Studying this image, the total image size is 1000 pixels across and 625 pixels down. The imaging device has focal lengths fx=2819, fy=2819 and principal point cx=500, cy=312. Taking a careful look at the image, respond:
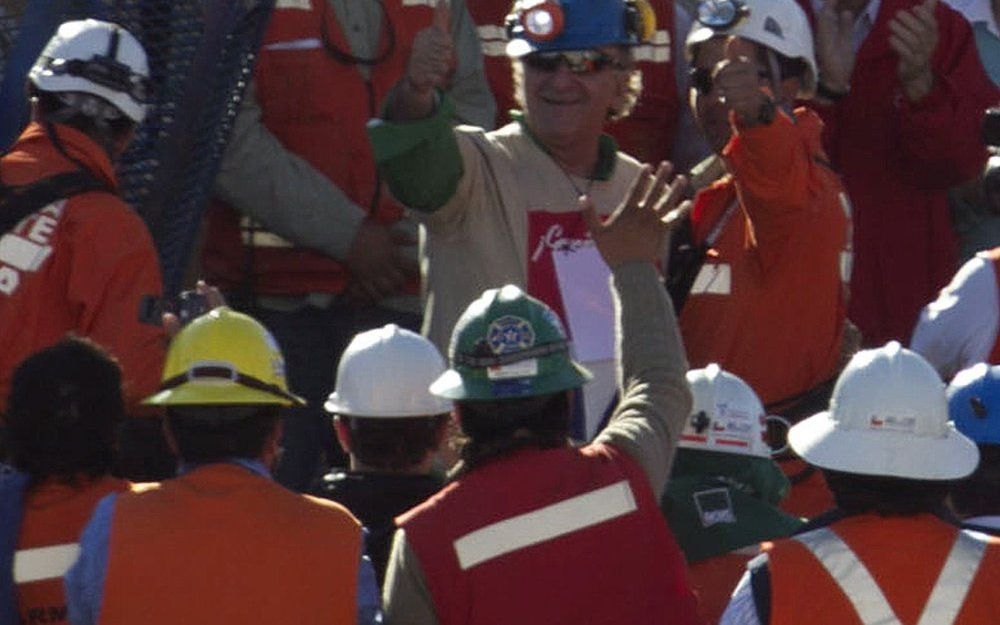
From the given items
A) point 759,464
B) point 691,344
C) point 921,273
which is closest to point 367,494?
point 759,464

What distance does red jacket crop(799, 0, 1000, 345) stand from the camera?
10055 millimetres

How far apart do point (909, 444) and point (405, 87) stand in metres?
2.10

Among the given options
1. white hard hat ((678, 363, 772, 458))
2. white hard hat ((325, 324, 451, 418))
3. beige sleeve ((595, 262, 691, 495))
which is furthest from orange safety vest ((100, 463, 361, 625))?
white hard hat ((678, 363, 772, 458))

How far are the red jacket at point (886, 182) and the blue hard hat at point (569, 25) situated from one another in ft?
6.59

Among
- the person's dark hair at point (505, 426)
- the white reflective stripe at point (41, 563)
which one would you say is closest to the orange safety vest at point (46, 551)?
the white reflective stripe at point (41, 563)

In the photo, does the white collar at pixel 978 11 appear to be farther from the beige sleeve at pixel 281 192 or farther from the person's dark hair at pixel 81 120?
the person's dark hair at pixel 81 120

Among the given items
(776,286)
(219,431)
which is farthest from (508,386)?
(776,286)

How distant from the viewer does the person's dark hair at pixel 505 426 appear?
5.89 m

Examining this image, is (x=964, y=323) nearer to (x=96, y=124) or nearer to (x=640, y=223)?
(x=640, y=223)

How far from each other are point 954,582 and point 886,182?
4.55 m

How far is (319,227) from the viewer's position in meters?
9.16

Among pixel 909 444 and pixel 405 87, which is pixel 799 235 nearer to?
pixel 405 87

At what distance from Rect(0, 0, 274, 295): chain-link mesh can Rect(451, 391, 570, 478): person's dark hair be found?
9.60ft

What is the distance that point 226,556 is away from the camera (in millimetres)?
5719
